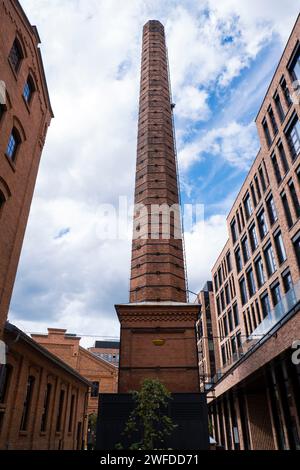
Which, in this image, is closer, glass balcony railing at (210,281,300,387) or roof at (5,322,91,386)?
roof at (5,322,91,386)

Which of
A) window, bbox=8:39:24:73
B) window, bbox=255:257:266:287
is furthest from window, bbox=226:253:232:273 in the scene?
window, bbox=8:39:24:73

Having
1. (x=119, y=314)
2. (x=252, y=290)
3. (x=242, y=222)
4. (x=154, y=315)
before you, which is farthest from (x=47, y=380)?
(x=242, y=222)

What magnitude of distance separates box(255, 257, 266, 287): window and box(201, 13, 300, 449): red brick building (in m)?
0.08

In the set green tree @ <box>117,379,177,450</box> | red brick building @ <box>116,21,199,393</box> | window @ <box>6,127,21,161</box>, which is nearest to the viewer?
window @ <box>6,127,21,161</box>

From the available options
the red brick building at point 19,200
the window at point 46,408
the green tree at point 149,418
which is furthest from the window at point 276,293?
the window at point 46,408

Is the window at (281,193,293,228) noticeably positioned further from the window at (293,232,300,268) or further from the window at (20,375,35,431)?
the window at (20,375,35,431)

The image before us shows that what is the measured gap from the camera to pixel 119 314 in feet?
58.9

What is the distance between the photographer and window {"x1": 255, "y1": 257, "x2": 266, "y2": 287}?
28.7m

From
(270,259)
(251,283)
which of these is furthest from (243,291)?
(270,259)

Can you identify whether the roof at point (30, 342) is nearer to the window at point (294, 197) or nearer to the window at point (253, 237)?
the window at point (294, 197)

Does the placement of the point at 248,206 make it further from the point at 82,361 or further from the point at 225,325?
the point at 82,361

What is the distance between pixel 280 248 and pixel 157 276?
1011 cm

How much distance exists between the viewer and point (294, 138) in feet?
72.3

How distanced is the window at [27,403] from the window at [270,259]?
1824cm
